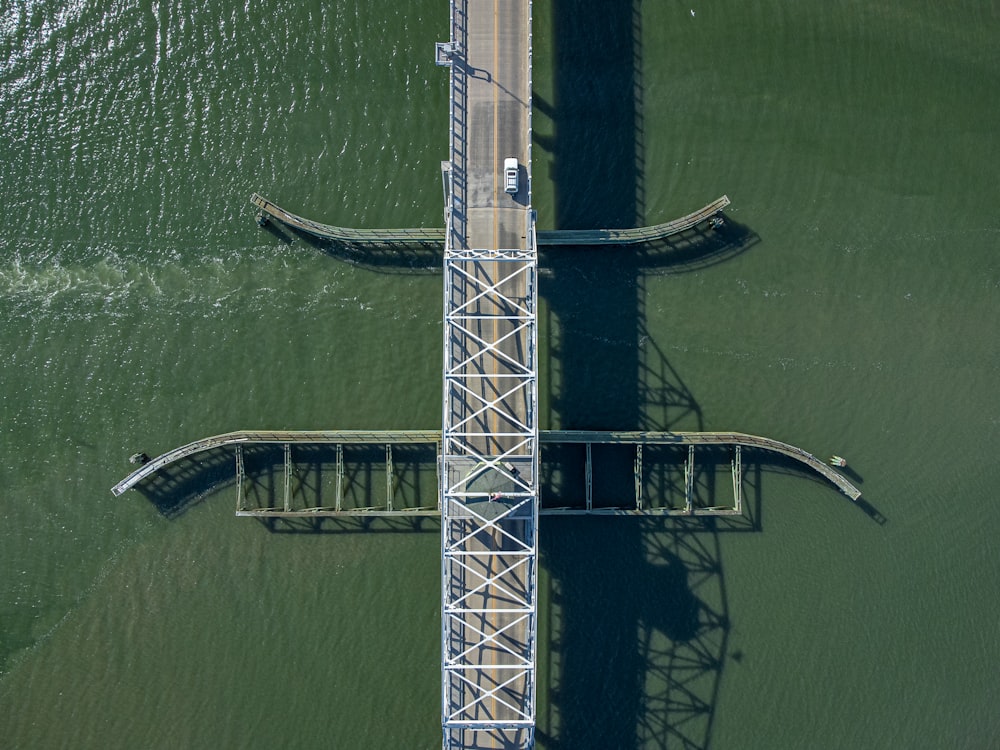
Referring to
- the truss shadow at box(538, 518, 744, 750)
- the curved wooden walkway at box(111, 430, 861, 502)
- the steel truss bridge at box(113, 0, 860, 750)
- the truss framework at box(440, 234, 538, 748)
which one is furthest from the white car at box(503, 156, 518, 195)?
the truss shadow at box(538, 518, 744, 750)

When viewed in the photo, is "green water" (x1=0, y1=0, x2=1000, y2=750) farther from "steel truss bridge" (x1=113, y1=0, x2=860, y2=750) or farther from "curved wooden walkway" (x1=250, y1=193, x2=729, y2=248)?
"steel truss bridge" (x1=113, y1=0, x2=860, y2=750)

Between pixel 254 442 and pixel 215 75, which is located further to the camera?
pixel 215 75

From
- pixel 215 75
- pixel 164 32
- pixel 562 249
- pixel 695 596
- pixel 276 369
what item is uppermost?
pixel 164 32

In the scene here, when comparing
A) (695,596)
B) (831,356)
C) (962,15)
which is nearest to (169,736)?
(695,596)

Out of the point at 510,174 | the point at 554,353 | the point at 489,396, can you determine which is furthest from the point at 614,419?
the point at 510,174

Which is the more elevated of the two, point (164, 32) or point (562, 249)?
point (164, 32)

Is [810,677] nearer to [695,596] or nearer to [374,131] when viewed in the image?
[695,596]
